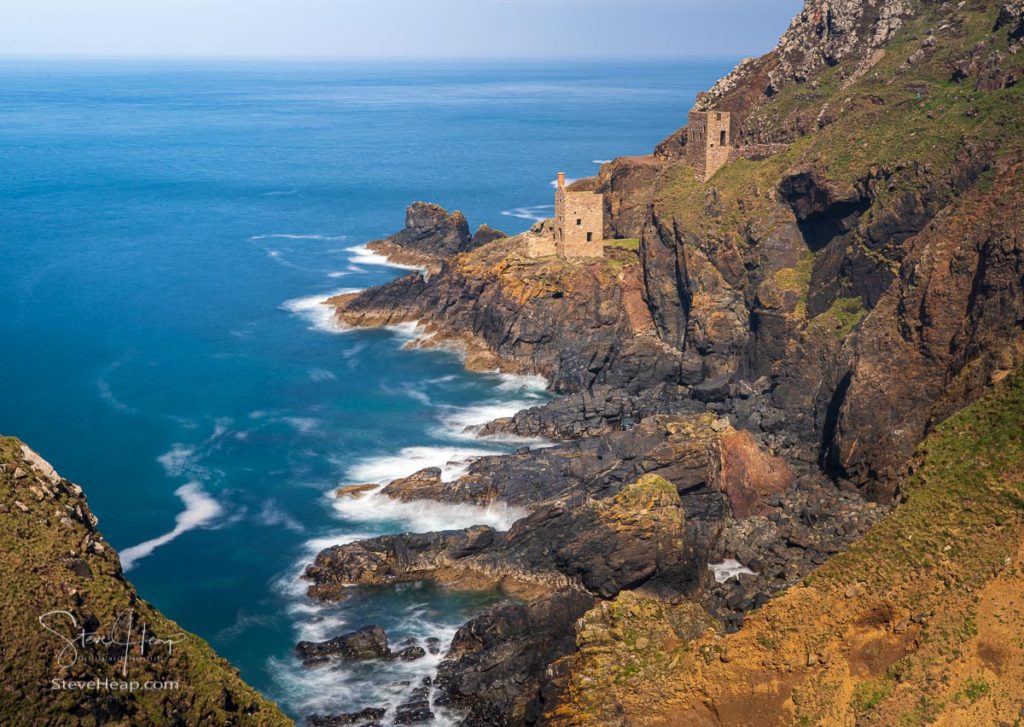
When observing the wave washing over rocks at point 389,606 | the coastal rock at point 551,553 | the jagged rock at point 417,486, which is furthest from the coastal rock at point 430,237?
the coastal rock at point 551,553

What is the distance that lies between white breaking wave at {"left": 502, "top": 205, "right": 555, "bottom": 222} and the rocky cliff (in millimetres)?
44044

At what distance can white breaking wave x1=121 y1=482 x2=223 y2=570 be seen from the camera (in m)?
65.9

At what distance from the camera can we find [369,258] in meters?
138

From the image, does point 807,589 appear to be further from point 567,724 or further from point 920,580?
point 567,724

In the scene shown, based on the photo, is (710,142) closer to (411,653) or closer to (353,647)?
(411,653)

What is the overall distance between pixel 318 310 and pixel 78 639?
84.6 meters

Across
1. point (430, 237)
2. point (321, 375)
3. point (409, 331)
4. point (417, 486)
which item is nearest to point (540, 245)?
point (409, 331)

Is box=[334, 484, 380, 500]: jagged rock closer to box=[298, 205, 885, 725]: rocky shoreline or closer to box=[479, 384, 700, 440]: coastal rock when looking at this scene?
box=[298, 205, 885, 725]: rocky shoreline

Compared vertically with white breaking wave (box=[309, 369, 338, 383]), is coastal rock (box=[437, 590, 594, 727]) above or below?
above

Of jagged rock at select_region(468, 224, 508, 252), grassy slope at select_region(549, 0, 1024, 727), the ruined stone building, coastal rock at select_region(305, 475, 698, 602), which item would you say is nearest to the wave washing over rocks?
coastal rock at select_region(305, 475, 698, 602)

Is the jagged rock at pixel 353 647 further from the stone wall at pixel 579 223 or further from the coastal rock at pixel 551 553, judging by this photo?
the stone wall at pixel 579 223

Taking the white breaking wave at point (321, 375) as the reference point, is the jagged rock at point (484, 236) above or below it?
above

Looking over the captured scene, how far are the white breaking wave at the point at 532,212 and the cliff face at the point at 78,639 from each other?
122m

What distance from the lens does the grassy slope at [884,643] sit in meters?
34.2
